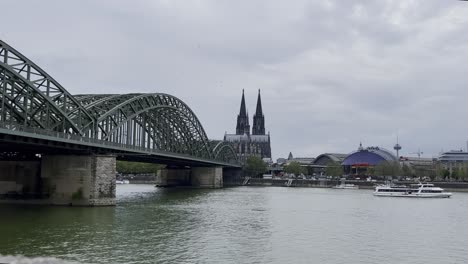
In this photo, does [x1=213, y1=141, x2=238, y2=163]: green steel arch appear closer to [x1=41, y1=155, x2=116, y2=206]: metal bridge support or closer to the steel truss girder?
the steel truss girder

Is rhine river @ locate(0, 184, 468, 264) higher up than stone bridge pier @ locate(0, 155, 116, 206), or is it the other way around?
stone bridge pier @ locate(0, 155, 116, 206)

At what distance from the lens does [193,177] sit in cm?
14738

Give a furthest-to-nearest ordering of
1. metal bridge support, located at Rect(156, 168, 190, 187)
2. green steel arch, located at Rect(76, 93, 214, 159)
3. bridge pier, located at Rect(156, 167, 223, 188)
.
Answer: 1. metal bridge support, located at Rect(156, 168, 190, 187)
2. bridge pier, located at Rect(156, 167, 223, 188)
3. green steel arch, located at Rect(76, 93, 214, 159)

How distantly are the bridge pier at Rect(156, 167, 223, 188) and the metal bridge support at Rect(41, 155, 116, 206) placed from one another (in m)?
80.5

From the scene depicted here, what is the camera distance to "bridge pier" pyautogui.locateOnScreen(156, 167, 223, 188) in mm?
145625

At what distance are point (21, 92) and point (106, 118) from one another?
19.5 metres

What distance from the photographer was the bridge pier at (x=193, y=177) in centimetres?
14562

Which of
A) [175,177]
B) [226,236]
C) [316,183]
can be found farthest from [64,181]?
[316,183]

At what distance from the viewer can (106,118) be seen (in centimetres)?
7612

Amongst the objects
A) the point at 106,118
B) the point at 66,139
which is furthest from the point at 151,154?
the point at 66,139

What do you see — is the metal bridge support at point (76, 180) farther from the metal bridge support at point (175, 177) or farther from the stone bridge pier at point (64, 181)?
the metal bridge support at point (175, 177)

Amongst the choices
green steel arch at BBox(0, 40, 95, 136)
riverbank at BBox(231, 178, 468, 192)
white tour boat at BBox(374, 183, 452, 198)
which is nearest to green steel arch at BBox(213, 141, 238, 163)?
riverbank at BBox(231, 178, 468, 192)

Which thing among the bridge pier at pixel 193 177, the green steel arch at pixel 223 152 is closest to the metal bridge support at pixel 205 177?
the bridge pier at pixel 193 177

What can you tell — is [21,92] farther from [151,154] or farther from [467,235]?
[467,235]
